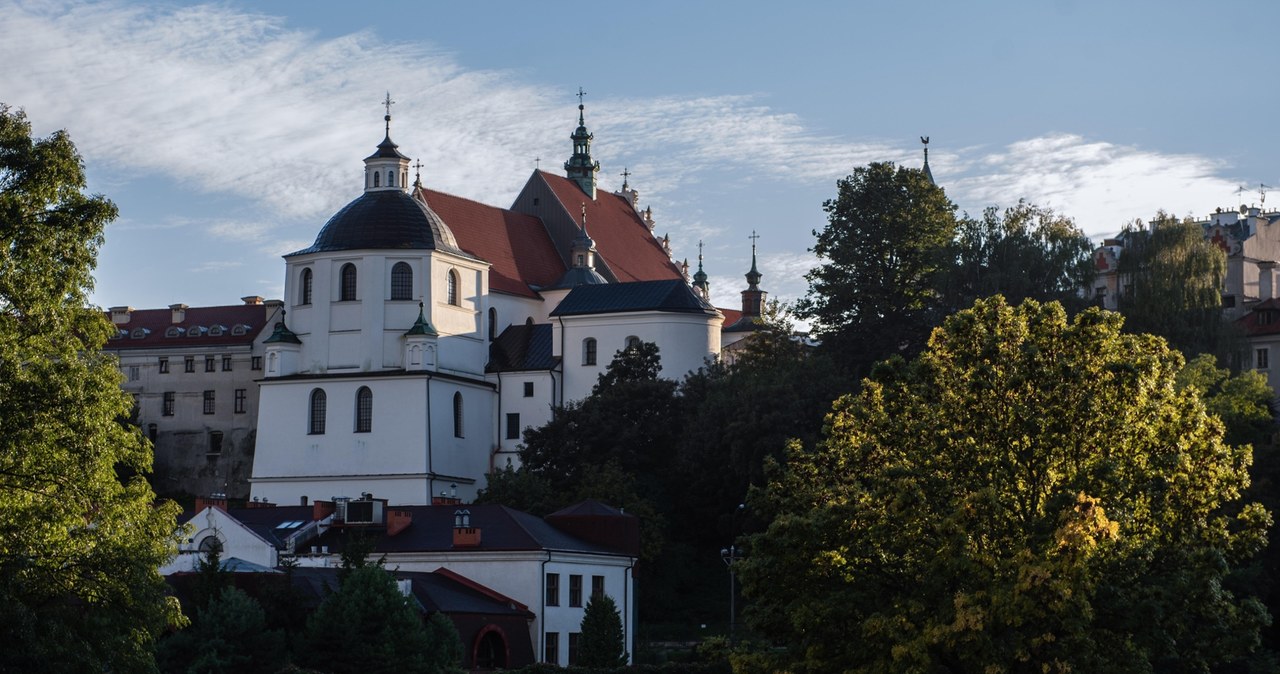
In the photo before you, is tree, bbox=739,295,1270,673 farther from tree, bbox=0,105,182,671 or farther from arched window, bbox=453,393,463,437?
arched window, bbox=453,393,463,437

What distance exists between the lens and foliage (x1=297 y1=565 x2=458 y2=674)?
151ft

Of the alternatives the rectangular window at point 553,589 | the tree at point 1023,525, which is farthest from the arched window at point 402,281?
the tree at point 1023,525

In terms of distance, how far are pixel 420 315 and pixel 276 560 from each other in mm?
27801

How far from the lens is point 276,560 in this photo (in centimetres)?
5981

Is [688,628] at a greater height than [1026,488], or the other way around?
[1026,488]

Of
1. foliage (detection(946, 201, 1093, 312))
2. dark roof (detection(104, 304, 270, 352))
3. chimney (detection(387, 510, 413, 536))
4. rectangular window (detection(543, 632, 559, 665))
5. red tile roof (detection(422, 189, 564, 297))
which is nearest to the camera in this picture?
rectangular window (detection(543, 632, 559, 665))

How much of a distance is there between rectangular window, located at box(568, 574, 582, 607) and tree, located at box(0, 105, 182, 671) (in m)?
28.2

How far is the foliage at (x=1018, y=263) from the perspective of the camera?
255 ft

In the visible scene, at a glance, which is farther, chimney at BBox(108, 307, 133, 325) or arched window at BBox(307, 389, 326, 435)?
chimney at BBox(108, 307, 133, 325)

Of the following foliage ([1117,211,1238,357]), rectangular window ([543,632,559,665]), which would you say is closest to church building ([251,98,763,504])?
→ foliage ([1117,211,1238,357])

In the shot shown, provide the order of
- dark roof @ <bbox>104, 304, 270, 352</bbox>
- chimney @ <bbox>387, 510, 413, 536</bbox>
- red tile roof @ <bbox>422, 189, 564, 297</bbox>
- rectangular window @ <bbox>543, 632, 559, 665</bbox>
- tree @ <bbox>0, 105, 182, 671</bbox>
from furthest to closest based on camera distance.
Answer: dark roof @ <bbox>104, 304, 270, 352</bbox> → red tile roof @ <bbox>422, 189, 564, 297</bbox> → chimney @ <bbox>387, 510, 413, 536</bbox> → rectangular window @ <bbox>543, 632, 559, 665</bbox> → tree @ <bbox>0, 105, 182, 671</bbox>

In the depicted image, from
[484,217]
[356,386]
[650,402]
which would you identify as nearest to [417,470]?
[356,386]

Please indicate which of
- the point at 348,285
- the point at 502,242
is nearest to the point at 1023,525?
the point at 348,285

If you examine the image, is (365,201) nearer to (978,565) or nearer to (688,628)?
(688,628)
